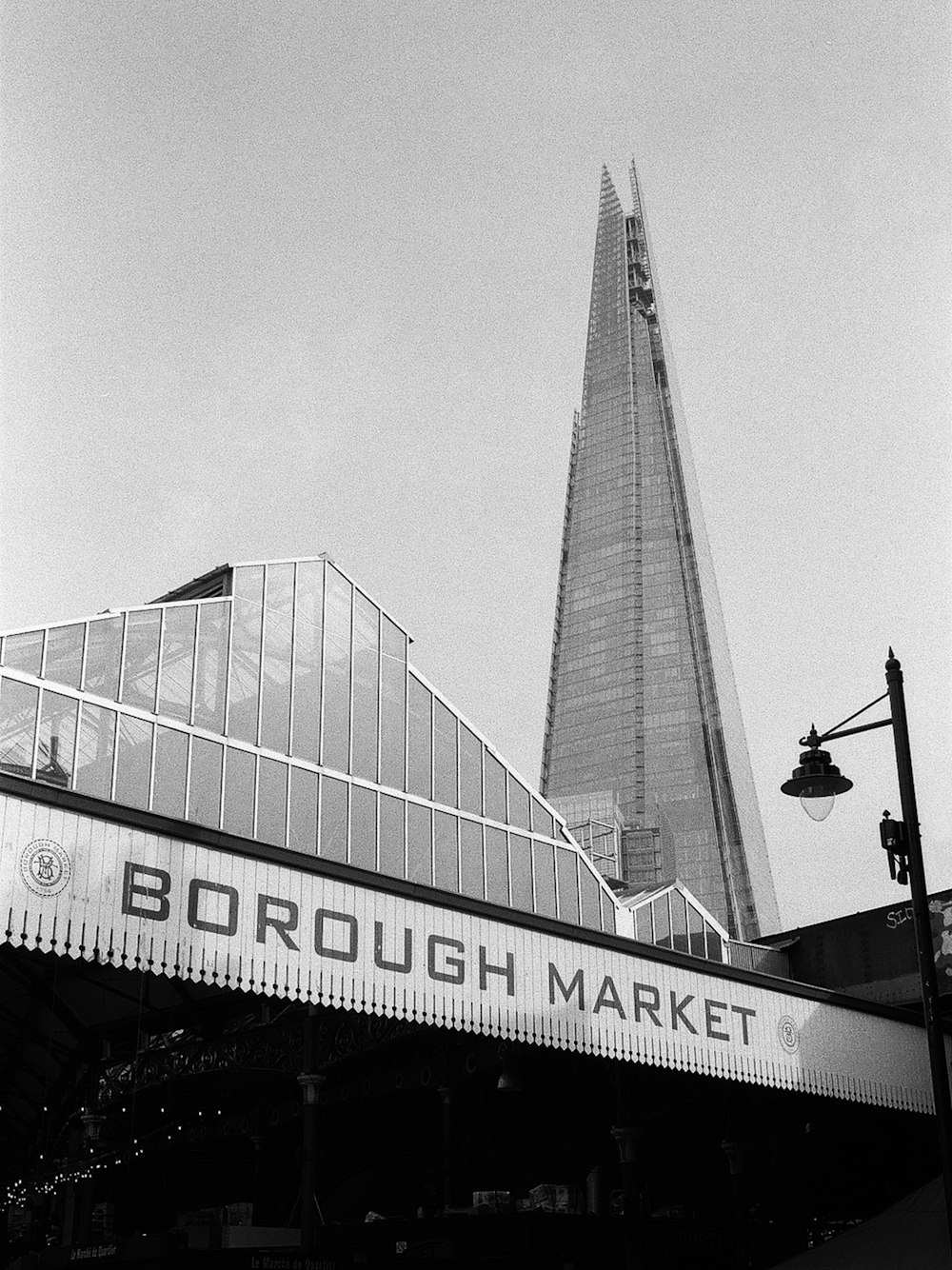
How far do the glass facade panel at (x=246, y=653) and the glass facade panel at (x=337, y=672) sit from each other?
1772 millimetres

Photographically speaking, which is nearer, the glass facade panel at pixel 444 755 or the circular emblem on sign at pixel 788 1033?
the circular emblem on sign at pixel 788 1033

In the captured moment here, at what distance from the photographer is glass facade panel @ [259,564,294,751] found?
87.6 ft

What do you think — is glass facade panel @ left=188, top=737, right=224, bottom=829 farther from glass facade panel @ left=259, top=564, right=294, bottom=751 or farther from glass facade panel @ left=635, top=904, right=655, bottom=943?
glass facade panel @ left=635, top=904, right=655, bottom=943

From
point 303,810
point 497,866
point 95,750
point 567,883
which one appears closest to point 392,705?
point 303,810

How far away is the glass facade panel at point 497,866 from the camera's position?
2950cm

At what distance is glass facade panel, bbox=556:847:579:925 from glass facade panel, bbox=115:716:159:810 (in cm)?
1113

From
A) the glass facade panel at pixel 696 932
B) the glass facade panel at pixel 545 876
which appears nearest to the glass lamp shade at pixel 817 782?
the glass facade panel at pixel 545 876

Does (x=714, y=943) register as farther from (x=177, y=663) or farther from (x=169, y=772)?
(x=177, y=663)

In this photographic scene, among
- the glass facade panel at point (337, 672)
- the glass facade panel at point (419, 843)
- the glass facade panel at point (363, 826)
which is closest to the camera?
the glass facade panel at point (363, 826)

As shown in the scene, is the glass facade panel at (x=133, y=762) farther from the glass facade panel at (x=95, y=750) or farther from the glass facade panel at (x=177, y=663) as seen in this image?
the glass facade panel at (x=177, y=663)

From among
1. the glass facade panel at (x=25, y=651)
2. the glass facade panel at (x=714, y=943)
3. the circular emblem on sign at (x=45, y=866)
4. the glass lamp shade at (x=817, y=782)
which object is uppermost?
the glass facade panel at (x=25, y=651)

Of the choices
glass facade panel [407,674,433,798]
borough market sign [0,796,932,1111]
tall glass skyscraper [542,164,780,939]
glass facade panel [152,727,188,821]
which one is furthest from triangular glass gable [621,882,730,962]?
tall glass skyscraper [542,164,780,939]

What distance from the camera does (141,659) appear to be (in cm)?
2466

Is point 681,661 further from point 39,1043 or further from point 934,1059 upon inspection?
point 934,1059
